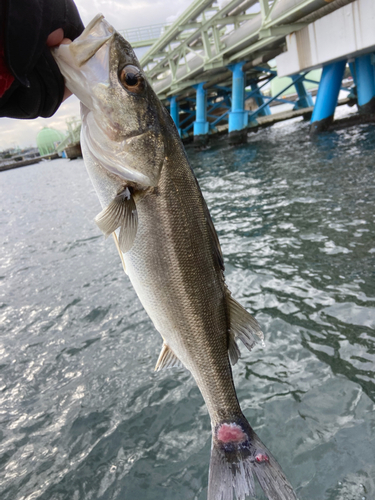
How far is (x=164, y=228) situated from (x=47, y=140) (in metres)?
117

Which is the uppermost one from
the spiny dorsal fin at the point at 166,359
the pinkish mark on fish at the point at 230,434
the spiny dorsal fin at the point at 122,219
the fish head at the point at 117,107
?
the fish head at the point at 117,107

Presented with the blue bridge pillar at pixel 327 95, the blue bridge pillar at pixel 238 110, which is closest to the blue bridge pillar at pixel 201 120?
the blue bridge pillar at pixel 238 110

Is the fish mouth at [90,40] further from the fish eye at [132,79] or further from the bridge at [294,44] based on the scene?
the bridge at [294,44]

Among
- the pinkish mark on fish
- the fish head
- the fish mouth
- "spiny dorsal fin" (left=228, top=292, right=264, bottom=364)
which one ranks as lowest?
the pinkish mark on fish

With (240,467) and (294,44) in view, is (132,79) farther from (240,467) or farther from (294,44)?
(294,44)

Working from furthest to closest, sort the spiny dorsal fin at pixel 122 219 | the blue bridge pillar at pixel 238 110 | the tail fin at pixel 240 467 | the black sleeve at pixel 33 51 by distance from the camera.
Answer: the blue bridge pillar at pixel 238 110
the tail fin at pixel 240 467
the spiny dorsal fin at pixel 122 219
the black sleeve at pixel 33 51

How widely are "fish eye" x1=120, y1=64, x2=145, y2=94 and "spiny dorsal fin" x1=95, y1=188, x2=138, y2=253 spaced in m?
0.53

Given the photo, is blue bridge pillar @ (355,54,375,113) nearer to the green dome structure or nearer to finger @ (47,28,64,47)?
finger @ (47,28,64,47)

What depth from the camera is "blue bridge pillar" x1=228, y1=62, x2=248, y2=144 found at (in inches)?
824

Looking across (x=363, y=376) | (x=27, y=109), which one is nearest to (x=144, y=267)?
(x=27, y=109)

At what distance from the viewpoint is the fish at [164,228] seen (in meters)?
1.91

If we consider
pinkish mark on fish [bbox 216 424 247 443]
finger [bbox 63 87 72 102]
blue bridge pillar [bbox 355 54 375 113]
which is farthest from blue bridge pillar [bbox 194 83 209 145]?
pinkish mark on fish [bbox 216 424 247 443]

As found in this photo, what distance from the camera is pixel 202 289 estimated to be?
6.88 ft

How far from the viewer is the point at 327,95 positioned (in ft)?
50.7
